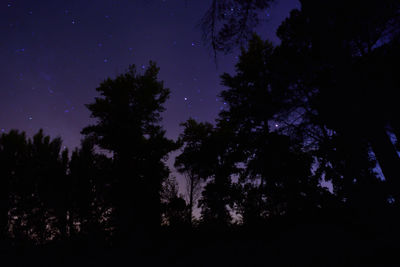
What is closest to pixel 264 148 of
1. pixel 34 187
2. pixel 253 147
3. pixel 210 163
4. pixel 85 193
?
pixel 253 147

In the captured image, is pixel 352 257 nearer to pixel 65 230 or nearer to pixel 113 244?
pixel 113 244

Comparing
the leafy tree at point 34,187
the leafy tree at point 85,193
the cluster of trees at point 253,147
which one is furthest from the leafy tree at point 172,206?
the leafy tree at point 34,187

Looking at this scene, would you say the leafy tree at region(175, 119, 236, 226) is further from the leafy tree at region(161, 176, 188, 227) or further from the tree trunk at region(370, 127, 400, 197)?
the tree trunk at region(370, 127, 400, 197)

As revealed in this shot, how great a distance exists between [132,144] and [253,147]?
300 inches

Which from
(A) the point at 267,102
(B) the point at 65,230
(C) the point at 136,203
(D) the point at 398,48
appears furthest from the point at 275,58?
(B) the point at 65,230

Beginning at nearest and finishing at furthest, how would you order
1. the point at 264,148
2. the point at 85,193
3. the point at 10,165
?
the point at 264,148 → the point at 10,165 → the point at 85,193

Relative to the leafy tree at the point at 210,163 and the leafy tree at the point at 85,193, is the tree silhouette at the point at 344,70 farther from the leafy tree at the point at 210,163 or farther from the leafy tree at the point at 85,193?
the leafy tree at the point at 85,193

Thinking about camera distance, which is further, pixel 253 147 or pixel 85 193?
pixel 85 193

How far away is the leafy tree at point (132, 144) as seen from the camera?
37.2 feet

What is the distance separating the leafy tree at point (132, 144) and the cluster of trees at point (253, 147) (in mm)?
65

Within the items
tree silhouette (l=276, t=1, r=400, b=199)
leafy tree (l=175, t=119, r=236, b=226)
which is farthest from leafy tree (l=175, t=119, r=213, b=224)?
tree silhouette (l=276, t=1, r=400, b=199)

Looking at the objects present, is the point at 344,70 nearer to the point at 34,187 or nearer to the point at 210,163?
the point at 210,163

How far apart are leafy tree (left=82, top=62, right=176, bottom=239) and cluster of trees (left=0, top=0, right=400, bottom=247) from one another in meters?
0.06

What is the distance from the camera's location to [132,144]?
470 inches
